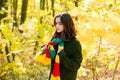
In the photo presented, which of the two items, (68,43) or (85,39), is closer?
(68,43)

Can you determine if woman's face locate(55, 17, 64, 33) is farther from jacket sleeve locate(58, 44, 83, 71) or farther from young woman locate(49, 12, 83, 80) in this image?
jacket sleeve locate(58, 44, 83, 71)

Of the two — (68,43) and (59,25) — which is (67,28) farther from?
(68,43)

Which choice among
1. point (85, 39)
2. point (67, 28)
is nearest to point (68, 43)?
point (67, 28)

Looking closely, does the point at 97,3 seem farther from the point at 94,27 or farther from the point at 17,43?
the point at 17,43

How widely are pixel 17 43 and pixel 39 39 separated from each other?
1.09 m

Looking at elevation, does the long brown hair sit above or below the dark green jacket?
above

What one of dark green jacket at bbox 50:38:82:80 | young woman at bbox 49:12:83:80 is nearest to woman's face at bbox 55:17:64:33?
young woman at bbox 49:12:83:80

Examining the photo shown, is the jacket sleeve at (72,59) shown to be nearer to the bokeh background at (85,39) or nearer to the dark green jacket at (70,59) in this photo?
the dark green jacket at (70,59)

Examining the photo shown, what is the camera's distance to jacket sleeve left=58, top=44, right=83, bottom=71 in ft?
12.5

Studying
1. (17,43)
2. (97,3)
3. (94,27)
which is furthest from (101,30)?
(17,43)

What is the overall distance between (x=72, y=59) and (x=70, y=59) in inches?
1.6

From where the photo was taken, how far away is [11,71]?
8258 millimetres

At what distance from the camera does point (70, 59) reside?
388cm

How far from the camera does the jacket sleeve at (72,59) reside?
3.82m
